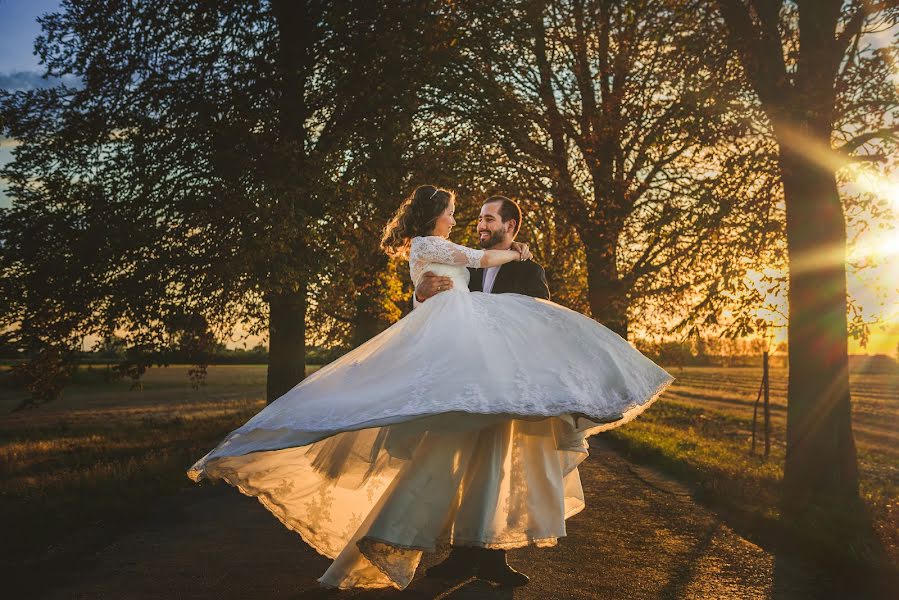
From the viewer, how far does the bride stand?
5.02 metres

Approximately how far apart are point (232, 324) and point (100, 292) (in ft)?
8.61

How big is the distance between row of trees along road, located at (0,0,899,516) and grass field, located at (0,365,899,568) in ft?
4.92

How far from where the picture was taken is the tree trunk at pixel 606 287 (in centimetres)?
1633

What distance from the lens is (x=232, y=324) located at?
1598 centimetres

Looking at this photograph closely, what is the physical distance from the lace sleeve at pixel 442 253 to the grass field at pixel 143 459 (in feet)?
12.6

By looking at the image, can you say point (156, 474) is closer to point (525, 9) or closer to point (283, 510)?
point (283, 510)

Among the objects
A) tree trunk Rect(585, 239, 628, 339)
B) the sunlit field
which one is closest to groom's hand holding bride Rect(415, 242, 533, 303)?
the sunlit field

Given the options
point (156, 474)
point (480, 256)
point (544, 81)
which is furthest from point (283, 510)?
point (544, 81)

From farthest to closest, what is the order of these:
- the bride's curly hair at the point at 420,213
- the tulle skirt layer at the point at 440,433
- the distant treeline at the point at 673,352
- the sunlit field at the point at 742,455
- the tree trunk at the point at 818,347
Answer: the distant treeline at the point at 673,352
the tree trunk at the point at 818,347
the sunlit field at the point at 742,455
the bride's curly hair at the point at 420,213
the tulle skirt layer at the point at 440,433

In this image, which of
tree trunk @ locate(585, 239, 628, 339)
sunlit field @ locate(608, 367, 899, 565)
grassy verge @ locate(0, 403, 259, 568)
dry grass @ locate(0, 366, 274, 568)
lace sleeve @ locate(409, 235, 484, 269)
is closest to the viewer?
lace sleeve @ locate(409, 235, 484, 269)

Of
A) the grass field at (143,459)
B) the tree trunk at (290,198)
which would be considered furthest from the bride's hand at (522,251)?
the tree trunk at (290,198)

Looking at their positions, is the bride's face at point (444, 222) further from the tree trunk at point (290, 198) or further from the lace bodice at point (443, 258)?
the tree trunk at point (290, 198)

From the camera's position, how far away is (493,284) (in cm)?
661

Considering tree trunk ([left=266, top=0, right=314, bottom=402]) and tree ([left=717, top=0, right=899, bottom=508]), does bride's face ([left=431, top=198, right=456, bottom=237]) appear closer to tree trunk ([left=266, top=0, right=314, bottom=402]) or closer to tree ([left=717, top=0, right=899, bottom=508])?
tree ([left=717, top=0, right=899, bottom=508])
